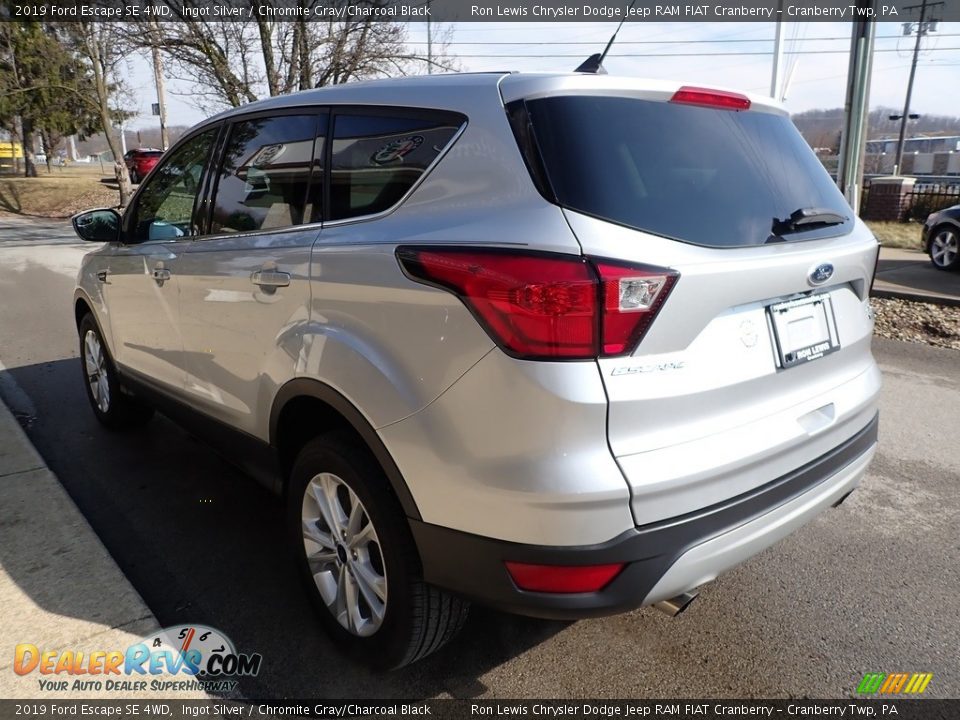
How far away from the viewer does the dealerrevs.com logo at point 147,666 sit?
2451 mm

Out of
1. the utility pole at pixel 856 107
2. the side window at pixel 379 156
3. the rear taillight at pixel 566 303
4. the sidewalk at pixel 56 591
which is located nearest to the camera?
the rear taillight at pixel 566 303

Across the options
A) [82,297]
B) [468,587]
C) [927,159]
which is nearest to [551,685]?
[468,587]

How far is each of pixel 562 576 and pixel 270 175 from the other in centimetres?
196

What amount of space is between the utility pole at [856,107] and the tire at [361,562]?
8.05 meters

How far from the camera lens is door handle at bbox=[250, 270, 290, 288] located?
8.48 feet

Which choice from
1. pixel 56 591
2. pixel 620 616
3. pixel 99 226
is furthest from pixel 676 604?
pixel 99 226

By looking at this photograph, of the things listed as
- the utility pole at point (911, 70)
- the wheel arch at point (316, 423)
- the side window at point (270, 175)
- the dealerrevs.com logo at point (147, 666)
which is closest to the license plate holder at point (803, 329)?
the wheel arch at point (316, 423)

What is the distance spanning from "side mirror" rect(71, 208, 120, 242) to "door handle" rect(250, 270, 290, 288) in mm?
1921

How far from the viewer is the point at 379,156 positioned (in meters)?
2.41

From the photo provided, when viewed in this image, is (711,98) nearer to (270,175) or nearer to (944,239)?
(270,175)

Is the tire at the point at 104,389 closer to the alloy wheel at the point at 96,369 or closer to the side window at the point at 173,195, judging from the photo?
the alloy wheel at the point at 96,369

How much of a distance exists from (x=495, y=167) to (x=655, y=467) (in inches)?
35.7

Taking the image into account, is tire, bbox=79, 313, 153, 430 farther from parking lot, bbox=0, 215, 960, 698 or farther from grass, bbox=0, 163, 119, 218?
grass, bbox=0, 163, 119, 218

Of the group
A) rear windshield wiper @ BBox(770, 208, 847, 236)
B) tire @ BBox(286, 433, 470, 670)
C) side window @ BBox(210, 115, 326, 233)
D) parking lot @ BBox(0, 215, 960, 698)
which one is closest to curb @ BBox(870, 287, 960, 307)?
parking lot @ BBox(0, 215, 960, 698)
